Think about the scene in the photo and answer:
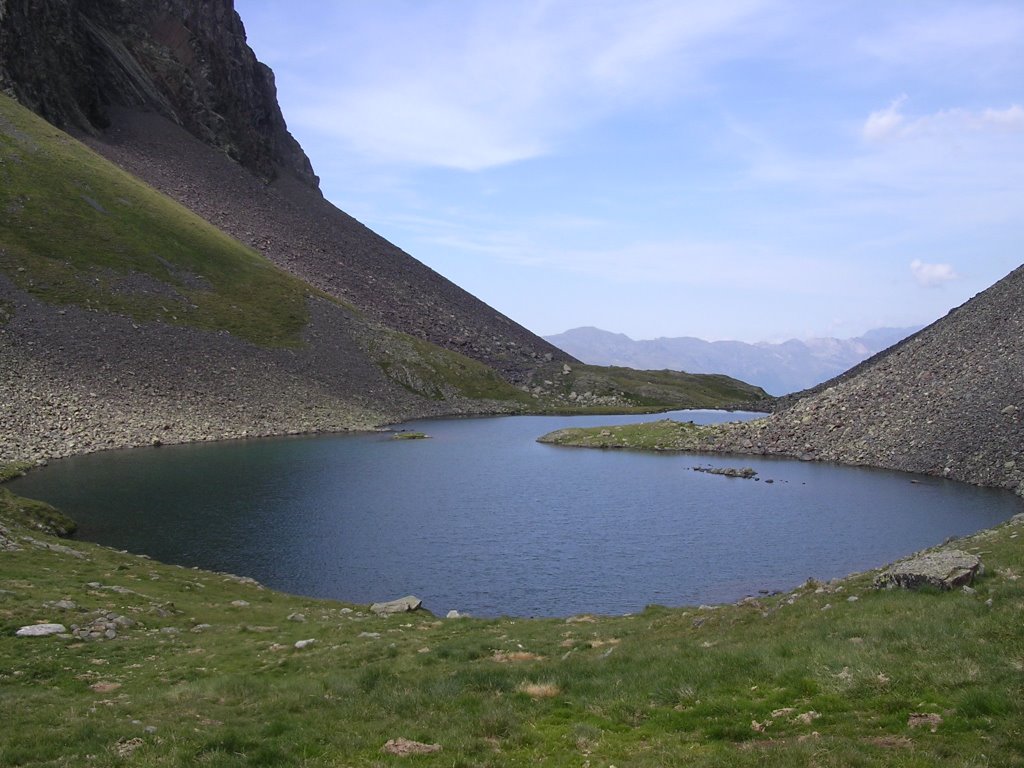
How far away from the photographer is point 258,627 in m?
28.4

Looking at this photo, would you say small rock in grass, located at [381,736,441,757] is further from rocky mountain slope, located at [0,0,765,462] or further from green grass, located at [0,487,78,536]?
rocky mountain slope, located at [0,0,765,462]

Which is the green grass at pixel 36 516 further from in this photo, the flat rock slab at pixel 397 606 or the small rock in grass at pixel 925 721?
the small rock in grass at pixel 925 721

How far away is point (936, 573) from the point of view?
68.2 feet

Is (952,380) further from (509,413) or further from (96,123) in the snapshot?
(96,123)

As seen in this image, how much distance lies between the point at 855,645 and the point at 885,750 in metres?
5.60

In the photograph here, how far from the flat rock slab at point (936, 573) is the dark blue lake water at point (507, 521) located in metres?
16.0

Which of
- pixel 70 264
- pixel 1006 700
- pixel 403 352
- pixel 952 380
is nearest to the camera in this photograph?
pixel 1006 700

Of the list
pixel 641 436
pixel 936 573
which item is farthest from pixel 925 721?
pixel 641 436

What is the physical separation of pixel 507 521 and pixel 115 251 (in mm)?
103939

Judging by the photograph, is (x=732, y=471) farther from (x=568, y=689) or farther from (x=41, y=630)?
(x=41, y=630)

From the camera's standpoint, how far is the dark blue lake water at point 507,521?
134 ft

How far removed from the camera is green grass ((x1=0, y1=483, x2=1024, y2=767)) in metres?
12.8

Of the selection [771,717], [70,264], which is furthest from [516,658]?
[70,264]

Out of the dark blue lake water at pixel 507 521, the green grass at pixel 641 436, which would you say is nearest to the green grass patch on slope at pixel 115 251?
the dark blue lake water at pixel 507 521
